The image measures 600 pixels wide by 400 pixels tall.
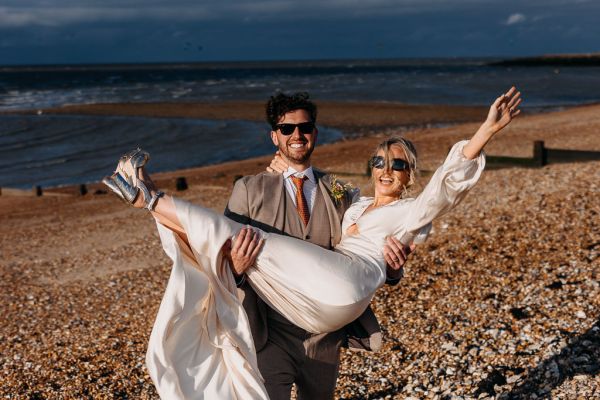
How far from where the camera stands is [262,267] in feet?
12.5

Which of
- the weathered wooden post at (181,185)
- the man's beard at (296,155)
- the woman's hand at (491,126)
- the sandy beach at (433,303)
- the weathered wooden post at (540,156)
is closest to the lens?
the woman's hand at (491,126)

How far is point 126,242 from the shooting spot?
1379 cm

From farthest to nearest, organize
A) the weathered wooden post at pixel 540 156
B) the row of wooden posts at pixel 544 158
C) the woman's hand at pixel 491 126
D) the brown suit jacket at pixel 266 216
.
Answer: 1. the weathered wooden post at pixel 540 156
2. the row of wooden posts at pixel 544 158
3. the brown suit jacket at pixel 266 216
4. the woman's hand at pixel 491 126

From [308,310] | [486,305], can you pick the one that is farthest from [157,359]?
[486,305]

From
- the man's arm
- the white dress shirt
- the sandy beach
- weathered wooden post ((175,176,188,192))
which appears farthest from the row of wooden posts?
the man's arm

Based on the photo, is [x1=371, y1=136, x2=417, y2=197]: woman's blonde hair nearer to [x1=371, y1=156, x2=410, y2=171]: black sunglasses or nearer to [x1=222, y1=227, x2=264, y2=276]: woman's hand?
[x1=371, y1=156, x2=410, y2=171]: black sunglasses

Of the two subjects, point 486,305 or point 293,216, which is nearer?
point 293,216

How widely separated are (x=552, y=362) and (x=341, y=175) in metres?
10.7

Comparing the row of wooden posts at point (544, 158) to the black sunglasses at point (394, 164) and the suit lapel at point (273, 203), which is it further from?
the suit lapel at point (273, 203)

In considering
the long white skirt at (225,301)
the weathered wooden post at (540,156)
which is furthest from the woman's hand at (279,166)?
the weathered wooden post at (540,156)

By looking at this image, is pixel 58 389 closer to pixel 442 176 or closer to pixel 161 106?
pixel 442 176

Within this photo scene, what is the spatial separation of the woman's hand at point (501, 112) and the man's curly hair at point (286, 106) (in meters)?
0.99

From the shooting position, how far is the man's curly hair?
418cm

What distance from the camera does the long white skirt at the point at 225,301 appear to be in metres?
3.72
